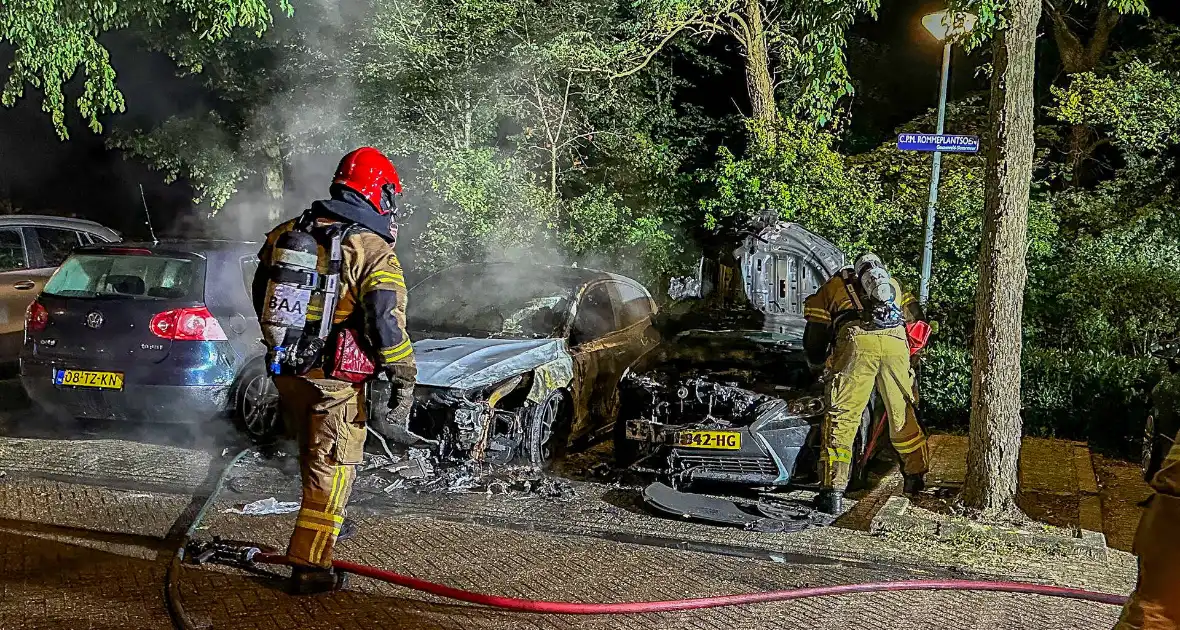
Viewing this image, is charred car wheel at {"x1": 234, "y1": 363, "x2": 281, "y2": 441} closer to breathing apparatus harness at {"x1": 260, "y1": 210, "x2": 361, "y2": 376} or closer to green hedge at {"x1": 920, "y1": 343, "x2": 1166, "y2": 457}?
breathing apparatus harness at {"x1": 260, "y1": 210, "x2": 361, "y2": 376}

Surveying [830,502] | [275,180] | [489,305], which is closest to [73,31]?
[275,180]

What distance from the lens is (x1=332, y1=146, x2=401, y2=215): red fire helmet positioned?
4633mm

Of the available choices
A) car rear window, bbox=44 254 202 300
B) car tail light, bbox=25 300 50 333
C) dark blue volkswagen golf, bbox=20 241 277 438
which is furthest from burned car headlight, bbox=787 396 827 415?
car tail light, bbox=25 300 50 333

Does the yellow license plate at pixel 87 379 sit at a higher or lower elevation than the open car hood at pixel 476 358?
lower

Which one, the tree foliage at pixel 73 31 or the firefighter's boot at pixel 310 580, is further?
the tree foliage at pixel 73 31

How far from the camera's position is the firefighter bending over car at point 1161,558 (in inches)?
124

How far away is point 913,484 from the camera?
666 cm

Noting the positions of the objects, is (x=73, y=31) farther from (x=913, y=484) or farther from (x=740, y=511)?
(x=913, y=484)

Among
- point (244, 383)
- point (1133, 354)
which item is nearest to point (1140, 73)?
point (1133, 354)

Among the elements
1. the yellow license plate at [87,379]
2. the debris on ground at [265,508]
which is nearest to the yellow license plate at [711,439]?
the debris on ground at [265,508]

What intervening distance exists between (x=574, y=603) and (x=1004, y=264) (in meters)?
3.33

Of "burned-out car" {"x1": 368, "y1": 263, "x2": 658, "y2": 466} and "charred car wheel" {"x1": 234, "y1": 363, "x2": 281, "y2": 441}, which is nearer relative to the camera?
"burned-out car" {"x1": 368, "y1": 263, "x2": 658, "y2": 466}

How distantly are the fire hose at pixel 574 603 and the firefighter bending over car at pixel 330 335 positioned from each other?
32 centimetres

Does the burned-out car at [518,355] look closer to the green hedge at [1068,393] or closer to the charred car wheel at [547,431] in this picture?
→ the charred car wheel at [547,431]
